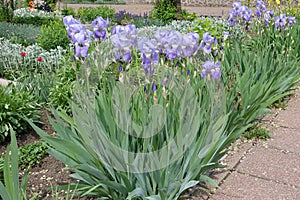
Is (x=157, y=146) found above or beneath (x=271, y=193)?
above

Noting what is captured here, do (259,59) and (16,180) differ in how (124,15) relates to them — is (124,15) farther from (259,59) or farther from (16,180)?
(16,180)

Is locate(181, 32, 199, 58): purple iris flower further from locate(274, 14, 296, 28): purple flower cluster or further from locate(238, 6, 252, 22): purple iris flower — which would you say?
locate(274, 14, 296, 28): purple flower cluster

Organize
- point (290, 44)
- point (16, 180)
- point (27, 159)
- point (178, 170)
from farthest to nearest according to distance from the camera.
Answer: point (290, 44)
point (27, 159)
point (178, 170)
point (16, 180)

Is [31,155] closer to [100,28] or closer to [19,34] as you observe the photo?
[100,28]

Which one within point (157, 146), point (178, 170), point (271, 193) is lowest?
point (271, 193)

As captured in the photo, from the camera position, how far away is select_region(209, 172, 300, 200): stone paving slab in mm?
2418

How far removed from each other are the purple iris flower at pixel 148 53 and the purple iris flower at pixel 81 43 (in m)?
0.32

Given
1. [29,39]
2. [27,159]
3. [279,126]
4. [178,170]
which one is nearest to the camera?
[178,170]

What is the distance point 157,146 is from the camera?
2.22 meters

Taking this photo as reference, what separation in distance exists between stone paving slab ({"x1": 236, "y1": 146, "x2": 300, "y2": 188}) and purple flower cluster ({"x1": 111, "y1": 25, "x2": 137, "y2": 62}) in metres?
1.18

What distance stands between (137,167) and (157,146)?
18cm

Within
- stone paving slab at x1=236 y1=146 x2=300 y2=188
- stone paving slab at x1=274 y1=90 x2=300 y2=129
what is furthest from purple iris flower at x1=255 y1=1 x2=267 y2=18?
stone paving slab at x1=236 y1=146 x2=300 y2=188

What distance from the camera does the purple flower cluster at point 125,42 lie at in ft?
7.27

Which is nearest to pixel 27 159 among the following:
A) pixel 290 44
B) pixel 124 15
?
pixel 290 44
